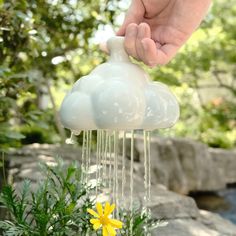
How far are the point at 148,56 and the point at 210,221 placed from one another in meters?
1.84

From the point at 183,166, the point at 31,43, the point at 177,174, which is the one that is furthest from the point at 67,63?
the point at 183,166

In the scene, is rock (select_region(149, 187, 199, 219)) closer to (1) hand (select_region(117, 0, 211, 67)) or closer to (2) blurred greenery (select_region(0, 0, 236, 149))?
(2) blurred greenery (select_region(0, 0, 236, 149))

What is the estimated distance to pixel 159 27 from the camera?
4.40ft

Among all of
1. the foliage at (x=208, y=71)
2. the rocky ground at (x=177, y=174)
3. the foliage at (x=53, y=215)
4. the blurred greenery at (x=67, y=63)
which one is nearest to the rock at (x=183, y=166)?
the rocky ground at (x=177, y=174)

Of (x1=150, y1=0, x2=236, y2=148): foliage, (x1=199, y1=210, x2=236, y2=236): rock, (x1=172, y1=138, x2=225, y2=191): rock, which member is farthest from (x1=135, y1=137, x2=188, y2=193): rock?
(x1=199, y1=210, x2=236, y2=236): rock

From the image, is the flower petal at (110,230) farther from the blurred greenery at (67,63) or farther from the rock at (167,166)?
the rock at (167,166)

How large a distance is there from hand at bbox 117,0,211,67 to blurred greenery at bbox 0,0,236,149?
72cm

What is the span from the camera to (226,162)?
260 inches

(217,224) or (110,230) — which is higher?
(110,230)

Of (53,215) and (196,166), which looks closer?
(53,215)

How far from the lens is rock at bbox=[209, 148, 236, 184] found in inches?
255

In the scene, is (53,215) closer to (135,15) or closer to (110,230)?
(110,230)

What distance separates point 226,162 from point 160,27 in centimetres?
558

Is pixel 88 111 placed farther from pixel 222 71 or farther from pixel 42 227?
pixel 222 71
